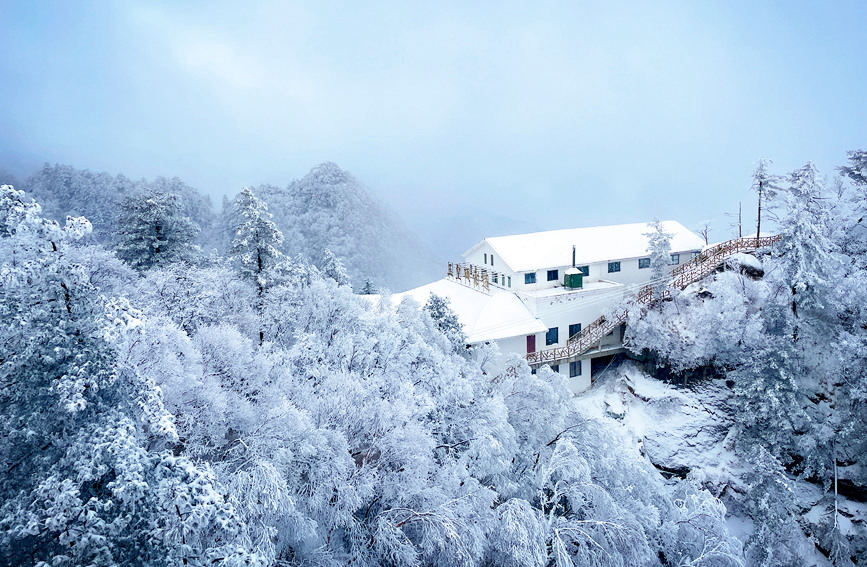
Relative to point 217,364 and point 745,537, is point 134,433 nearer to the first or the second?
point 217,364

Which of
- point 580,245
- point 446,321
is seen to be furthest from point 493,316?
point 580,245

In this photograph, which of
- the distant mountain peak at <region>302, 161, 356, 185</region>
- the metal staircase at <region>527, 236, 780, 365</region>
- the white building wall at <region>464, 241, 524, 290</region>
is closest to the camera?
the metal staircase at <region>527, 236, 780, 365</region>

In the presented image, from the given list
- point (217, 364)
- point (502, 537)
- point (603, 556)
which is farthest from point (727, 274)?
point (217, 364)

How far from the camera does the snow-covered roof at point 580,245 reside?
33719 millimetres

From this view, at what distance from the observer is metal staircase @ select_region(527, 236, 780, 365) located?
30413mm

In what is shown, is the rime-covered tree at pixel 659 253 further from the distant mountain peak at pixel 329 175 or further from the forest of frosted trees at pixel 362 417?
the distant mountain peak at pixel 329 175

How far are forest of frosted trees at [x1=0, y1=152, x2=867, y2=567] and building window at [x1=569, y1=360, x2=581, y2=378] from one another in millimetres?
3747

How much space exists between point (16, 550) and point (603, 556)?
1291cm

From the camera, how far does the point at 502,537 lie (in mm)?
12773

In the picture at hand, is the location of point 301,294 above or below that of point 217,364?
above

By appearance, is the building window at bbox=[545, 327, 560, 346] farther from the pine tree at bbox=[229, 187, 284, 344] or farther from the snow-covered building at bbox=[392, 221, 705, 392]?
the pine tree at bbox=[229, 187, 284, 344]

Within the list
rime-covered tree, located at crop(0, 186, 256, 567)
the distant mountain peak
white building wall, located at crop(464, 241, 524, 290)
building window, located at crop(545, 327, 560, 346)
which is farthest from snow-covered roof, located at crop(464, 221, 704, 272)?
the distant mountain peak

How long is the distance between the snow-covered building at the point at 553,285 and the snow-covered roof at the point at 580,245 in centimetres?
7

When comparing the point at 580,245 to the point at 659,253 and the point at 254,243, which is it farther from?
the point at 254,243
